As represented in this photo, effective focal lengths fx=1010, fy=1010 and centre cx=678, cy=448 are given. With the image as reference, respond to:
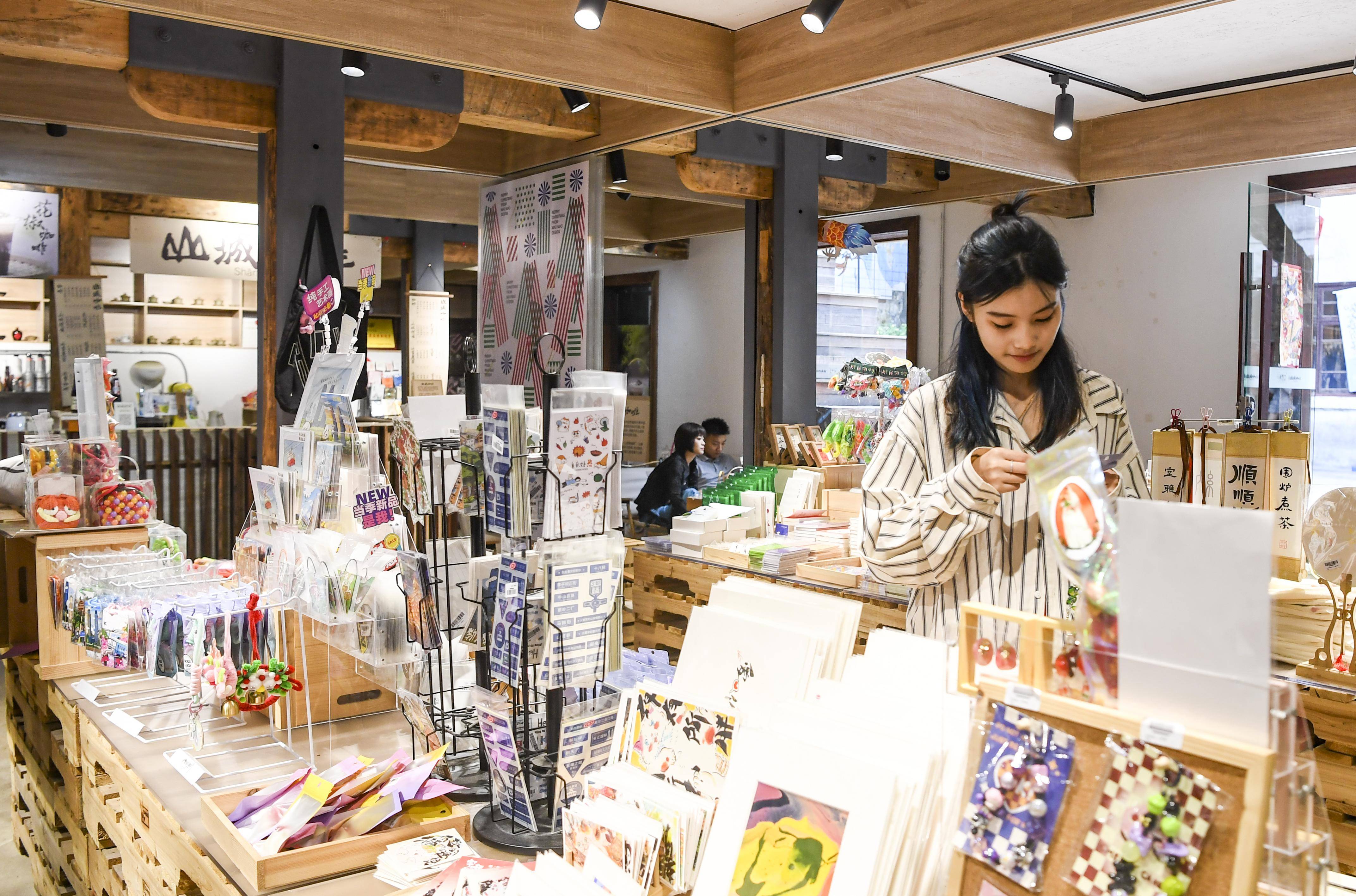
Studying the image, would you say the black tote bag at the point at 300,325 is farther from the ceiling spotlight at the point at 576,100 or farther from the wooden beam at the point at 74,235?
the wooden beam at the point at 74,235

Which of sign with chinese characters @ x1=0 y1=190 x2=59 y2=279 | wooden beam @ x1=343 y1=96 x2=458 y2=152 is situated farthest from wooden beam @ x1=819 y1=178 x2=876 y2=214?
sign with chinese characters @ x1=0 y1=190 x2=59 y2=279

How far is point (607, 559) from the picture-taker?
2.14 meters

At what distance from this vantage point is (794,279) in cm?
602

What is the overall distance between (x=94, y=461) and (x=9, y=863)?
1.62 meters

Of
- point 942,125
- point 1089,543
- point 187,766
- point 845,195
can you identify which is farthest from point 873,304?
point 1089,543

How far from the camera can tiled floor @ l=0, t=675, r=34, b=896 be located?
3.50 meters

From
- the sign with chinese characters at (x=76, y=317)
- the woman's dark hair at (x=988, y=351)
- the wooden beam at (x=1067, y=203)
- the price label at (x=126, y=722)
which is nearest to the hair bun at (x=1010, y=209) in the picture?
the woman's dark hair at (x=988, y=351)

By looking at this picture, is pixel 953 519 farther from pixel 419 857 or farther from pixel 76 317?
pixel 76 317

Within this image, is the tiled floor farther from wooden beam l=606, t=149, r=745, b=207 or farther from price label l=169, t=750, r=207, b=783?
wooden beam l=606, t=149, r=745, b=207

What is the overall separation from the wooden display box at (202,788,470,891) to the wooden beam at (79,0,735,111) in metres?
2.12

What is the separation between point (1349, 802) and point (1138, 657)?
2.08m

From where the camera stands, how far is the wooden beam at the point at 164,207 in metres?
8.32

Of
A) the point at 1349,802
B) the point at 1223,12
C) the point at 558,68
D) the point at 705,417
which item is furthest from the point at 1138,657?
the point at 705,417

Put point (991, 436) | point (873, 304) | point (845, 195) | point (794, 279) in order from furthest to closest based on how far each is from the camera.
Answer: point (873, 304)
point (845, 195)
point (794, 279)
point (991, 436)
